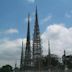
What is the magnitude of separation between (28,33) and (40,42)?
717 inches

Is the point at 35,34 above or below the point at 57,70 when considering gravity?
above

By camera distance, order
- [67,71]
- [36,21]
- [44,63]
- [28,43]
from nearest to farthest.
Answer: [67,71]
[44,63]
[36,21]
[28,43]

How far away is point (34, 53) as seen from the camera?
129000mm

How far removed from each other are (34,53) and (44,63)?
553 inches

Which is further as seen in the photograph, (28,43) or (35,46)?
(28,43)

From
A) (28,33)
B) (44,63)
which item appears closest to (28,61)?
(44,63)

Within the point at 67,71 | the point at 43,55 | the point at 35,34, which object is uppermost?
the point at 35,34

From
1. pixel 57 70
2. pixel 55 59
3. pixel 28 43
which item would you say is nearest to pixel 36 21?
pixel 28 43

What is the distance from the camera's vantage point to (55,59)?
382 feet

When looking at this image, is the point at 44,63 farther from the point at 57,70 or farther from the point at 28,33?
the point at 57,70

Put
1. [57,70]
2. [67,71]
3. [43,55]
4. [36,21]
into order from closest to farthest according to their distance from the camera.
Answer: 1. [67,71]
2. [57,70]
3. [43,55]
4. [36,21]

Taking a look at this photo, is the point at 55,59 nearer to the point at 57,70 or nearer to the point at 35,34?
the point at 35,34

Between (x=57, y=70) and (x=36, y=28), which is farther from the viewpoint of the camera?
(x=36, y=28)

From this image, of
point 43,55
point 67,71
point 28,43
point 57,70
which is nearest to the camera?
point 67,71
